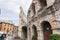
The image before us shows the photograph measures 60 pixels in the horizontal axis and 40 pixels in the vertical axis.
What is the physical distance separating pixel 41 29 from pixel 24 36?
12.2 metres

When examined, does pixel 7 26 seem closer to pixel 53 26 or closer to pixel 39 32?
pixel 39 32

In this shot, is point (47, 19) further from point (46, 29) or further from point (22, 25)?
point (22, 25)

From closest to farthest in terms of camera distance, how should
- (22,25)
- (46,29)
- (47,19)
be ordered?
(47,19), (46,29), (22,25)

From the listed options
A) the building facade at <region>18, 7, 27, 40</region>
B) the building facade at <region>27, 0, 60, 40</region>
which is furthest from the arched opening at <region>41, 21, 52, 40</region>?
the building facade at <region>18, 7, 27, 40</region>

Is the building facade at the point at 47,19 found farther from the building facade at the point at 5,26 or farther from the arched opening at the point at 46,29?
the building facade at the point at 5,26

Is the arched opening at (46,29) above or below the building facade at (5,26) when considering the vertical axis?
below

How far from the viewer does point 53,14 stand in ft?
51.0

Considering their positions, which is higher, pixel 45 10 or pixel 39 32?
pixel 45 10

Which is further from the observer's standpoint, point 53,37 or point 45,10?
point 45,10

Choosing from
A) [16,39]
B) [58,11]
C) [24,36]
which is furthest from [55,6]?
[24,36]

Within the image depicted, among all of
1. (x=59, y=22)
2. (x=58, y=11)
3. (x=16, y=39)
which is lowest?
(x=16, y=39)

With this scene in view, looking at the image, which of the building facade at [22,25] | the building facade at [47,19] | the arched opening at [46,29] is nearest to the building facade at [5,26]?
the building facade at [22,25]

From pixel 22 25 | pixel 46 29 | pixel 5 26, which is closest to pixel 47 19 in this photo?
pixel 46 29

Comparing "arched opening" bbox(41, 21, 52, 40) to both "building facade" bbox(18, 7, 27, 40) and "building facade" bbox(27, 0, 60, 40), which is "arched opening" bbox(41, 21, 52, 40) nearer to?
"building facade" bbox(27, 0, 60, 40)
